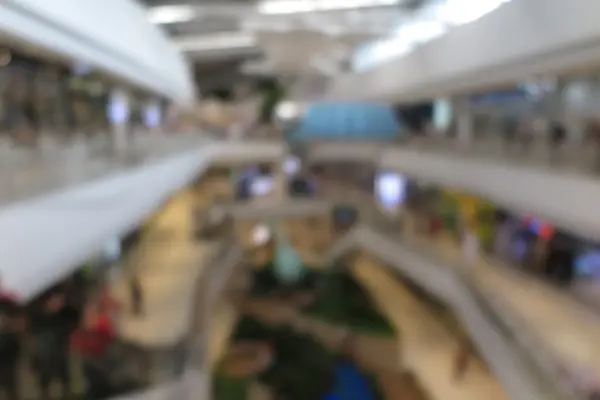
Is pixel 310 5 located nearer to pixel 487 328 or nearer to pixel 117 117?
pixel 117 117

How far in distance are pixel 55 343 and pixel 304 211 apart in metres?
5.72

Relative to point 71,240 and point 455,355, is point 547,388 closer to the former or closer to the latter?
point 71,240

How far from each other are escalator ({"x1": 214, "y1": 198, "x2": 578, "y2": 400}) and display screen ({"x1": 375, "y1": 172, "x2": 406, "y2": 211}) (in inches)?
17.9

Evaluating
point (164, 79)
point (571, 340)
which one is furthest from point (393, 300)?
point (571, 340)

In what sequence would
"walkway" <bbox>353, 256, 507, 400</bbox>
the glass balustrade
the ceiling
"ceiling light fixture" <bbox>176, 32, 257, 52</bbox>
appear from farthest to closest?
"ceiling light fixture" <bbox>176, 32, 257, 52</bbox>, the ceiling, "walkway" <bbox>353, 256, 507, 400</bbox>, the glass balustrade

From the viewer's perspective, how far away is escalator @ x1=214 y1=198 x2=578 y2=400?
9.30 feet

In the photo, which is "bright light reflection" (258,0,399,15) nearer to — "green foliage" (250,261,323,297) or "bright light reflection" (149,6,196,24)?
"bright light reflection" (149,6,196,24)

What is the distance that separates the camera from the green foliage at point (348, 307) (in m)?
6.48

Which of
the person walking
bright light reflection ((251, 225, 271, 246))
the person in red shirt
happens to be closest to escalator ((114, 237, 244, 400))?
the person in red shirt

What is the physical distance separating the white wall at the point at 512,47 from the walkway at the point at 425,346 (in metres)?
1.56

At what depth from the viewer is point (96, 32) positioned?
2254 mm

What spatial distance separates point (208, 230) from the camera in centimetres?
802

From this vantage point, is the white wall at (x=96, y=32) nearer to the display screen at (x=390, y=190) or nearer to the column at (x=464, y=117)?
the column at (x=464, y=117)

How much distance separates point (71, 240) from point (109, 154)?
119 cm
